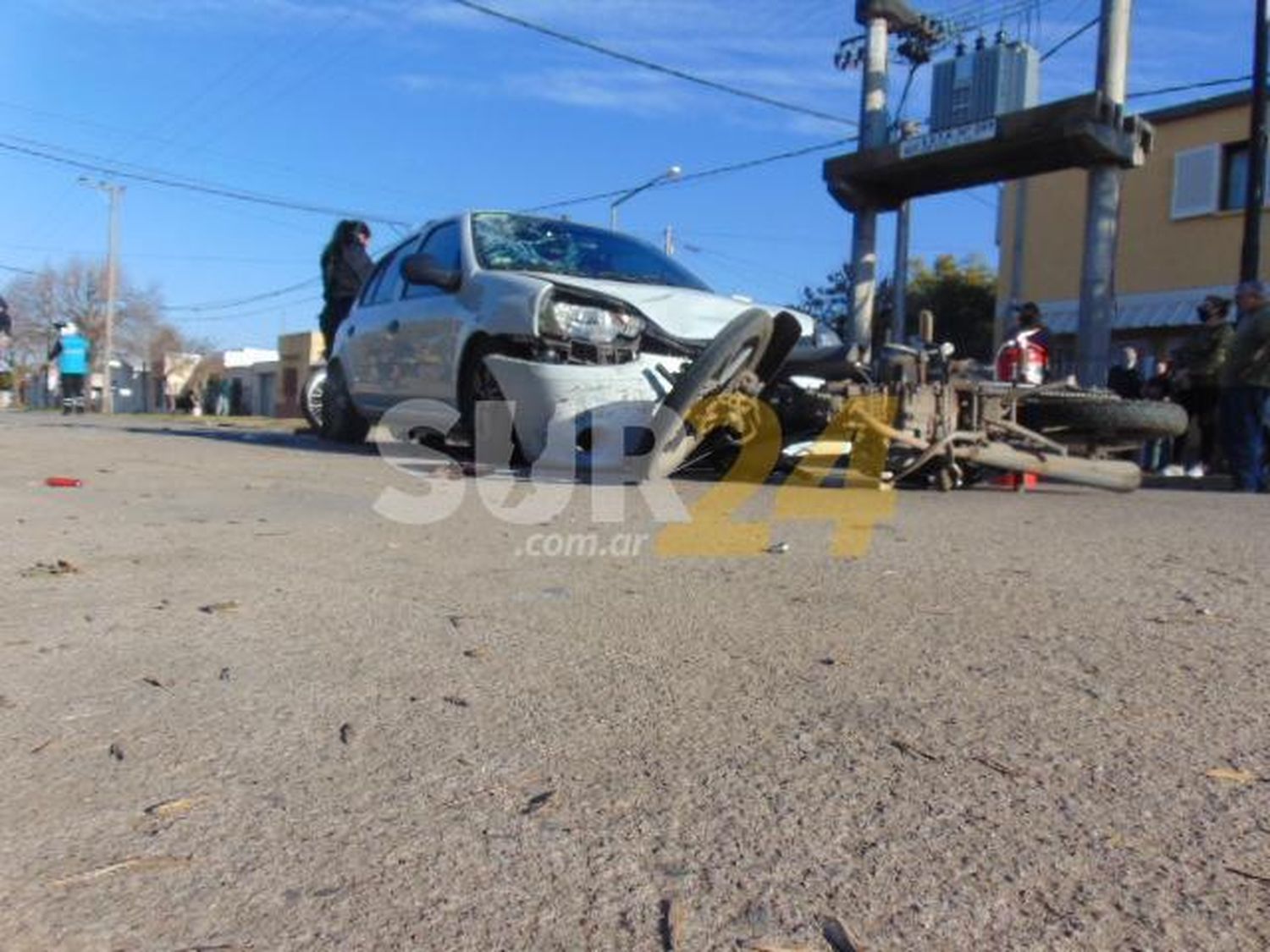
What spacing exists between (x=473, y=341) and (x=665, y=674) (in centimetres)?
445

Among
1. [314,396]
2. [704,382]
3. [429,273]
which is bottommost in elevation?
[314,396]

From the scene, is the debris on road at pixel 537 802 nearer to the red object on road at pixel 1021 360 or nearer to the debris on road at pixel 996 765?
the debris on road at pixel 996 765

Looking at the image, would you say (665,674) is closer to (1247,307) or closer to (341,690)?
(341,690)

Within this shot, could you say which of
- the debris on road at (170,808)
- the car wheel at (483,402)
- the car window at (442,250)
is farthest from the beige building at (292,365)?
the debris on road at (170,808)

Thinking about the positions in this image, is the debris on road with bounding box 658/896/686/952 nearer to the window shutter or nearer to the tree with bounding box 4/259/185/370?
the window shutter

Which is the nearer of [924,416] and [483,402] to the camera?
[924,416]

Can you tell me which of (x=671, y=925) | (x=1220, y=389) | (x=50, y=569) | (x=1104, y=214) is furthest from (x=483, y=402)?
(x=1104, y=214)

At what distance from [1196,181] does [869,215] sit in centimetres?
1037

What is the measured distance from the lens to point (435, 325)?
281 inches

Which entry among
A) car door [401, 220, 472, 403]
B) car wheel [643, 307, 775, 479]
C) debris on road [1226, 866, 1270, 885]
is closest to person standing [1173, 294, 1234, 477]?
car wheel [643, 307, 775, 479]

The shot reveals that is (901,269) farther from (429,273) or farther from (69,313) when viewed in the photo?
(69,313)

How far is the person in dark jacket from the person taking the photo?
35.0ft

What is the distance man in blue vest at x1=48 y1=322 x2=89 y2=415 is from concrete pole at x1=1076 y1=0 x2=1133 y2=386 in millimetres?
17860

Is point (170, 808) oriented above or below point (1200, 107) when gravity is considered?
below
